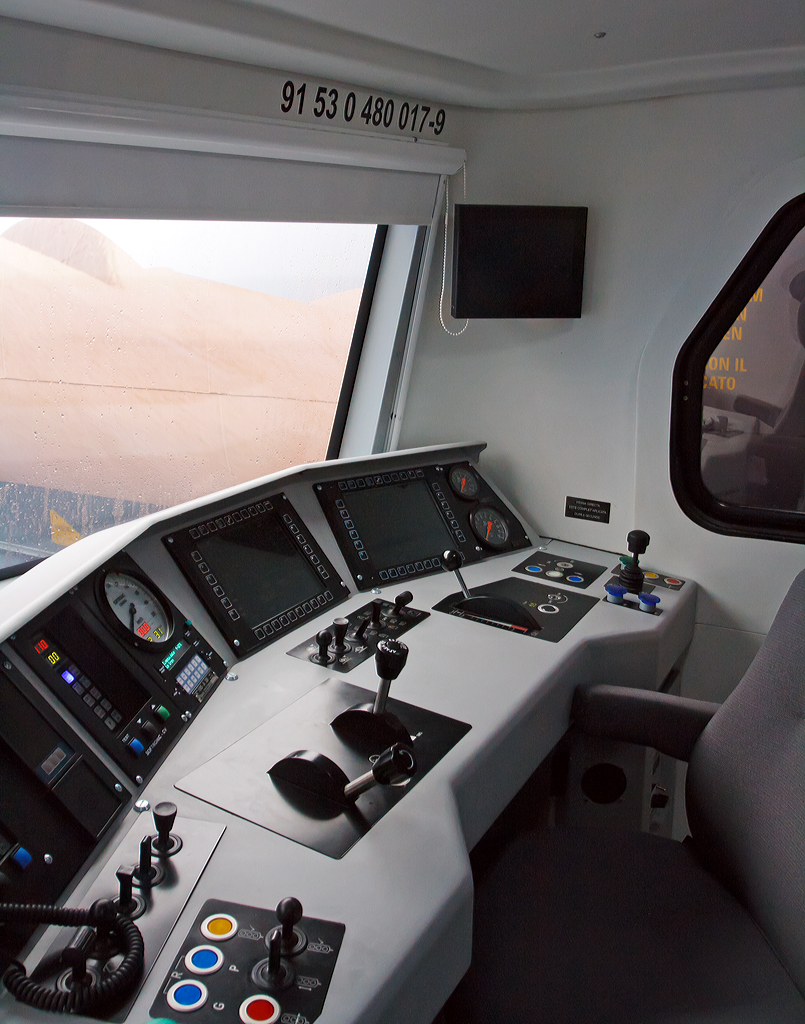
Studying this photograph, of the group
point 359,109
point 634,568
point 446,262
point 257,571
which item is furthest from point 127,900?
point 446,262

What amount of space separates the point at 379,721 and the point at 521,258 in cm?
155

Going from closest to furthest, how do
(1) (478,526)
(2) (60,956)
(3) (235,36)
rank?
(2) (60,956) < (3) (235,36) < (1) (478,526)

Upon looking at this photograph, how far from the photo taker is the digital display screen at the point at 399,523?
2057 millimetres

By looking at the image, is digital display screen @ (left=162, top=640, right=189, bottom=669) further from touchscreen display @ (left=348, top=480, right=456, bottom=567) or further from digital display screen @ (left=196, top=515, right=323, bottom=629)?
touchscreen display @ (left=348, top=480, right=456, bottom=567)

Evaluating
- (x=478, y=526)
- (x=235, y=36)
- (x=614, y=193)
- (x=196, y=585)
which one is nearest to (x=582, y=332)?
(x=614, y=193)

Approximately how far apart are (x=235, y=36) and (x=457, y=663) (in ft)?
4.39

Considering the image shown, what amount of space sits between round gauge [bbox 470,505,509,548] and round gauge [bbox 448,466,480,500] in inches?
2.4

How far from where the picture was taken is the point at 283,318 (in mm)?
2506

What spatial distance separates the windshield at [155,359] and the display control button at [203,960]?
46.6 inches

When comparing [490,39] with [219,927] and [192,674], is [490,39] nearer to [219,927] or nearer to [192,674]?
[192,674]

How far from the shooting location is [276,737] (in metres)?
1.26

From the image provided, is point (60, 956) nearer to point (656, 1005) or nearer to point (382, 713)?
point (382, 713)

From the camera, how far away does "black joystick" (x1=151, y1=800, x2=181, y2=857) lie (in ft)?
3.18

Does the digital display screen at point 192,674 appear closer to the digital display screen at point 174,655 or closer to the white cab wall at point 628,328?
the digital display screen at point 174,655
